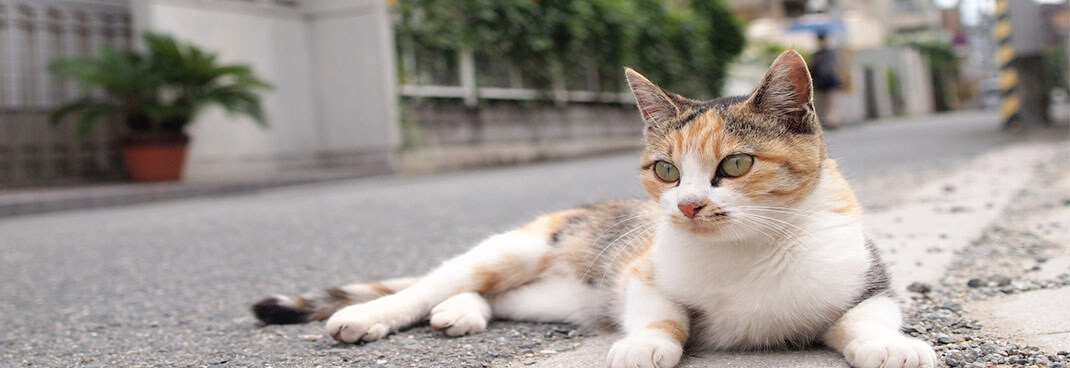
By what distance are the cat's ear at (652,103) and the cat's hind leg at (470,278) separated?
0.67 metres

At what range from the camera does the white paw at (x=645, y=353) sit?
178cm

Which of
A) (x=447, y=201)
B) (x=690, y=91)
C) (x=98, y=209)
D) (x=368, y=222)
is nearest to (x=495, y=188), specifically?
(x=447, y=201)

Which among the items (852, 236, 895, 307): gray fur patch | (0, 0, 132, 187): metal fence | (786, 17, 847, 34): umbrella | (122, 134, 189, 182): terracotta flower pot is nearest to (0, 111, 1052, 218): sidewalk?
(122, 134, 189, 182): terracotta flower pot

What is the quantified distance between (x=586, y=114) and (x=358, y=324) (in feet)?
47.0

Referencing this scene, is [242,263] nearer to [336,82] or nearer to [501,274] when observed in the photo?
[501,274]

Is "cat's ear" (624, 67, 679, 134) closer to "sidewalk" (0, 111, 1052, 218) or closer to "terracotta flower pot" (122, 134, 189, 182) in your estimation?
"sidewalk" (0, 111, 1052, 218)

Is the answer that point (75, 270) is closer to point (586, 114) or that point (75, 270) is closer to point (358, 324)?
point (358, 324)

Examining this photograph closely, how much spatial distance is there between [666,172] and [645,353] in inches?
17.1

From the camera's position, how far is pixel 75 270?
4.13 meters

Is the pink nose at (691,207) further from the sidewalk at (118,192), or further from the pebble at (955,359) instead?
the sidewalk at (118,192)

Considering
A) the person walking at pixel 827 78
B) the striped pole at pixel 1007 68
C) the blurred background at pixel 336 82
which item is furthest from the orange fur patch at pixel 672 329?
the person walking at pixel 827 78

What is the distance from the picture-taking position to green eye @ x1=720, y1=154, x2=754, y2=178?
72.6 inches

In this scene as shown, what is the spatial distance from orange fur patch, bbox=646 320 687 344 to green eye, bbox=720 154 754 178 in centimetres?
39

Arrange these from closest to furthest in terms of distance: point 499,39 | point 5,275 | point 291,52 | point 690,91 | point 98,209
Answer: point 5,275 → point 98,209 → point 291,52 → point 499,39 → point 690,91
